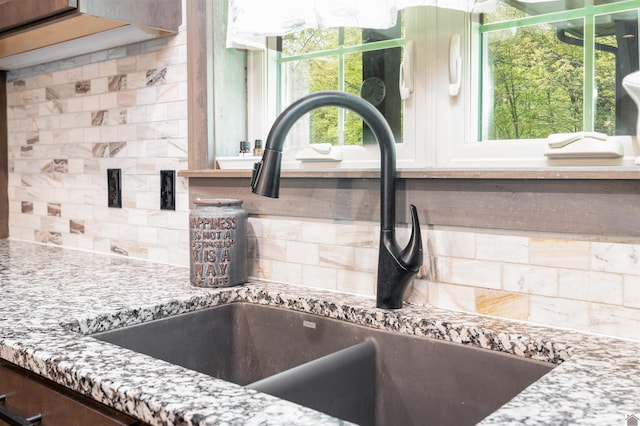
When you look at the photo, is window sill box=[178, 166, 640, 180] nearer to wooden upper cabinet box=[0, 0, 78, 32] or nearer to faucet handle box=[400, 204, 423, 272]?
faucet handle box=[400, 204, 423, 272]

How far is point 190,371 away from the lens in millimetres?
869

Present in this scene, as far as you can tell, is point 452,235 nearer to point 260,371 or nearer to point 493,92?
point 493,92

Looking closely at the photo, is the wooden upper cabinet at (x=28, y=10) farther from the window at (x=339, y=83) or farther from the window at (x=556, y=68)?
the window at (x=556, y=68)

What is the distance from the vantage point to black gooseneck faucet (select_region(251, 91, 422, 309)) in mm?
1187

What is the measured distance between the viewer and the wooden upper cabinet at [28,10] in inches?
63.9

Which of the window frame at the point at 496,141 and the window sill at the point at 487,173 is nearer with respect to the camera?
the window sill at the point at 487,173

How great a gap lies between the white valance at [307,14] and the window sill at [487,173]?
0.33 meters

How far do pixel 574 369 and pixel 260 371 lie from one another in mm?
734

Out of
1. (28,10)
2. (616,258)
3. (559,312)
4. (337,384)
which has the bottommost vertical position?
(337,384)

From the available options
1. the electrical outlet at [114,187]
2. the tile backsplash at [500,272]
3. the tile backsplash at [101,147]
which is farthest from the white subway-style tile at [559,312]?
the electrical outlet at [114,187]

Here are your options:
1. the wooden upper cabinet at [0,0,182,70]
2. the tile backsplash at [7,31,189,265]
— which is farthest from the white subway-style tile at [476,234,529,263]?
the wooden upper cabinet at [0,0,182,70]

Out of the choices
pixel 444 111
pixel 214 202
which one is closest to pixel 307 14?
pixel 444 111

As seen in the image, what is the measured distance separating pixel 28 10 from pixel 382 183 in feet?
4.05

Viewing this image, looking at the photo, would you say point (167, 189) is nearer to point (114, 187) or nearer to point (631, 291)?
point (114, 187)
